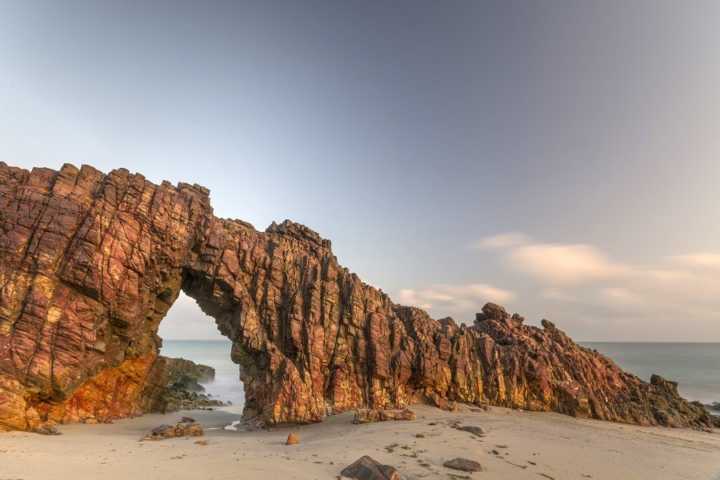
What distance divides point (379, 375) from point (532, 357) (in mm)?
17484

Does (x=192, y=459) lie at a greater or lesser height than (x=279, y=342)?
lesser

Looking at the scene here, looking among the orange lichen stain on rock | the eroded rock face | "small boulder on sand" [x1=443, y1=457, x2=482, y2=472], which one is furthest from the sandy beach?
the eroded rock face

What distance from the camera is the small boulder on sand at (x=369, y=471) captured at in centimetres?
1426

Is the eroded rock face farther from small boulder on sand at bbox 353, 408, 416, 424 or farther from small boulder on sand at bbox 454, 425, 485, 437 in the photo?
small boulder on sand at bbox 454, 425, 485, 437

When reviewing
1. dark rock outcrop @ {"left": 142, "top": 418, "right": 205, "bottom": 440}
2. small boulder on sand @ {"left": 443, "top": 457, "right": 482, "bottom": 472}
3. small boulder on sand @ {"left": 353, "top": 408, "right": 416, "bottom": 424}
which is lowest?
dark rock outcrop @ {"left": 142, "top": 418, "right": 205, "bottom": 440}

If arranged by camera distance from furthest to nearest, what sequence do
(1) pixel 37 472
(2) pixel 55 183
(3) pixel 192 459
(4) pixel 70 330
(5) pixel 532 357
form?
(5) pixel 532 357
(2) pixel 55 183
(4) pixel 70 330
(3) pixel 192 459
(1) pixel 37 472

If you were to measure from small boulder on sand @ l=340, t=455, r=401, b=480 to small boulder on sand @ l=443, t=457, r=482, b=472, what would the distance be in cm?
301

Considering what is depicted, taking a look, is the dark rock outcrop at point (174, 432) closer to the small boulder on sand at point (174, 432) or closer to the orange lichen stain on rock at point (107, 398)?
the small boulder on sand at point (174, 432)

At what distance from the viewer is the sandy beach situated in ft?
50.2

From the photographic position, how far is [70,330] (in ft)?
77.7

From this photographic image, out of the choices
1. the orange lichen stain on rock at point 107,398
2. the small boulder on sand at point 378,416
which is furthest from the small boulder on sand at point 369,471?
the orange lichen stain on rock at point 107,398

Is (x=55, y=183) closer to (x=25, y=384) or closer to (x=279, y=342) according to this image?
(x=25, y=384)

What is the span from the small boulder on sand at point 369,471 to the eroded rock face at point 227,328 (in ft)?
Answer: 43.0

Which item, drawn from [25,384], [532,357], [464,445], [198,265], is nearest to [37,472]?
[25,384]
